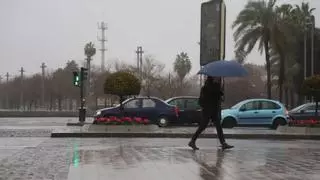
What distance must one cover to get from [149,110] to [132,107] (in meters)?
0.82

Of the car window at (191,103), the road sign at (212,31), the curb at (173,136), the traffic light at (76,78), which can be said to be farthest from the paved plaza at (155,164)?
the traffic light at (76,78)

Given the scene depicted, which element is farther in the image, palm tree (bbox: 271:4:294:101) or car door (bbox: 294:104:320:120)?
palm tree (bbox: 271:4:294:101)

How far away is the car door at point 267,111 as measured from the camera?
27.6 metres

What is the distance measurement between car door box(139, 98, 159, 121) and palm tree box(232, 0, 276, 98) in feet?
62.3

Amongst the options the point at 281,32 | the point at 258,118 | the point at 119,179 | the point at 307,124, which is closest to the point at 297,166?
the point at 119,179

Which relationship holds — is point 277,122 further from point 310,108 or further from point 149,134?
point 149,134

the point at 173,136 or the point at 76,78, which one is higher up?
the point at 76,78

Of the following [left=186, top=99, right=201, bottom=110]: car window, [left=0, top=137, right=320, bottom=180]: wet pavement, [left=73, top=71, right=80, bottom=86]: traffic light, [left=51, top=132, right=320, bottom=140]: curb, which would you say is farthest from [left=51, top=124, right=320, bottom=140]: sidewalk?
[left=73, top=71, right=80, bottom=86]: traffic light

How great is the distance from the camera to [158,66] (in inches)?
3290

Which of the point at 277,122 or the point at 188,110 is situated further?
the point at 188,110

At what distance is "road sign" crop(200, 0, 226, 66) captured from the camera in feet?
73.7

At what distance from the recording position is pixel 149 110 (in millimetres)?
27969

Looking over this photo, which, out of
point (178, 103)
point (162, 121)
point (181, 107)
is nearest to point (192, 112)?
point (181, 107)

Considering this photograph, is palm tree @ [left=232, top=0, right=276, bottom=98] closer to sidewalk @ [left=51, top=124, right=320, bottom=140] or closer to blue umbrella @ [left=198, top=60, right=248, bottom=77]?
sidewalk @ [left=51, top=124, right=320, bottom=140]
